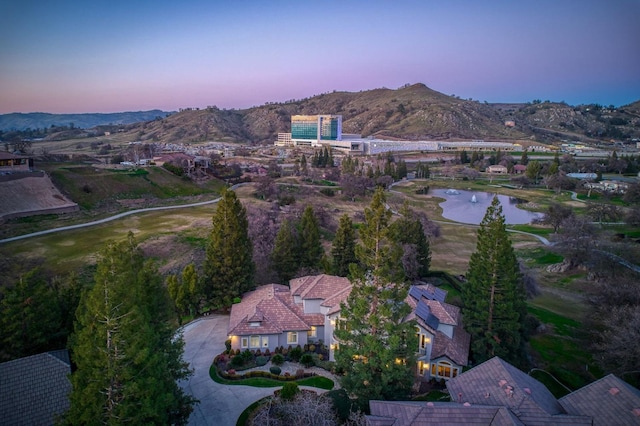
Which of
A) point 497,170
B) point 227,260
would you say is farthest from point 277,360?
point 497,170

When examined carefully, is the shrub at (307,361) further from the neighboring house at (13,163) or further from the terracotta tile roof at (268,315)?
the neighboring house at (13,163)

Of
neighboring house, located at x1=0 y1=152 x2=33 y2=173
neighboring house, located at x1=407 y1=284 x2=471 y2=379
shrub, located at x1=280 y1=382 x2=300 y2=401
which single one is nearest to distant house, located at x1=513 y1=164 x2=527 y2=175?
neighboring house, located at x1=407 y1=284 x2=471 y2=379

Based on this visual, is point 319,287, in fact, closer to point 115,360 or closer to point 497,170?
point 115,360

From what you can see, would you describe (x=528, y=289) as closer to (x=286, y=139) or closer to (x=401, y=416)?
(x=401, y=416)

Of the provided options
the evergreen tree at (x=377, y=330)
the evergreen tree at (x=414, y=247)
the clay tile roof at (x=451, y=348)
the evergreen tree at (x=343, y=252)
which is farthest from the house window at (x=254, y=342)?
the evergreen tree at (x=414, y=247)

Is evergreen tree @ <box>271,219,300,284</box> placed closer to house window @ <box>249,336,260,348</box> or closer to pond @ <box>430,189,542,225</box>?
house window @ <box>249,336,260,348</box>

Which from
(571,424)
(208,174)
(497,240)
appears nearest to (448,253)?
(497,240)
